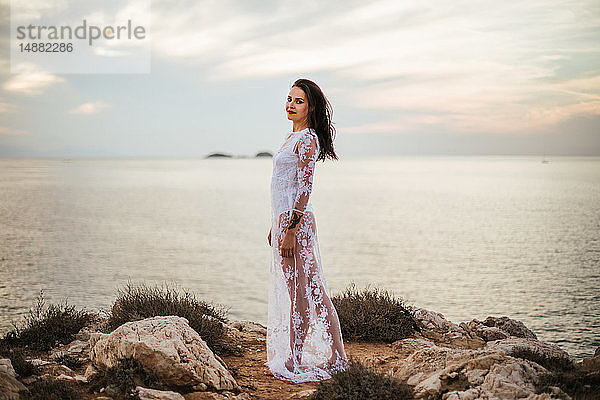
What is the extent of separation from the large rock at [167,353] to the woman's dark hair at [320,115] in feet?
7.24

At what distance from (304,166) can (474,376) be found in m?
2.35

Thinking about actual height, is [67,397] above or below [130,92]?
below

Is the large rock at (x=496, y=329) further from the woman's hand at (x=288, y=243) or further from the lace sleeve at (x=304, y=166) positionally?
the lace sleeve at (x=304, y=166)

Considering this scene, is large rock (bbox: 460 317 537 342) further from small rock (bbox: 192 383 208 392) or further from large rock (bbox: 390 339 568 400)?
small rock (bbox: 192 383 208 392)

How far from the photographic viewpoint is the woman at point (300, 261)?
212 inches

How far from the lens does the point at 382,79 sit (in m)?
51.5

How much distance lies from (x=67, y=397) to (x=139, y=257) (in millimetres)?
22777

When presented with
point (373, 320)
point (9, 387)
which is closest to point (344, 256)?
point (373, 320)

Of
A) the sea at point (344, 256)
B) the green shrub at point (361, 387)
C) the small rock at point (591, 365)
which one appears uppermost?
the small rock at point (591, 365)

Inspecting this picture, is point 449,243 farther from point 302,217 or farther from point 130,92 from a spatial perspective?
point 130,92

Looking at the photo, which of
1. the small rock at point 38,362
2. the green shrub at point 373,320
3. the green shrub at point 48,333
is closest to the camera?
the small rock at point 38,362

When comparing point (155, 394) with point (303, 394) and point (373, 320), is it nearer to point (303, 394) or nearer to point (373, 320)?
point (303, 394)

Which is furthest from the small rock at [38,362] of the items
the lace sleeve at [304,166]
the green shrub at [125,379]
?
the lace sleeve at [304,166]

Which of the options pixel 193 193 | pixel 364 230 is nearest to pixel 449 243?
pixel 364 230
